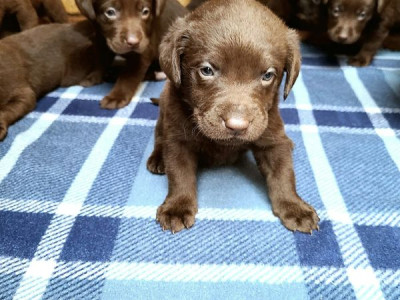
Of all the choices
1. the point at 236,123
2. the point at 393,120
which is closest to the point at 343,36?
the point at 393,120

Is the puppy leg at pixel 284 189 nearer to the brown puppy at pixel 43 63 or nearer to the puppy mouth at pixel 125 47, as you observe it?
the puppy mouth at pixel 125 47

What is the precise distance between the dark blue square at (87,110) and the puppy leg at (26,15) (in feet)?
4.08

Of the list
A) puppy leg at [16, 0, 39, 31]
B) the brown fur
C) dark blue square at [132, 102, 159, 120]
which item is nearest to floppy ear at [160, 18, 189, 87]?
dark blue square at [132, 102, 159, 120]

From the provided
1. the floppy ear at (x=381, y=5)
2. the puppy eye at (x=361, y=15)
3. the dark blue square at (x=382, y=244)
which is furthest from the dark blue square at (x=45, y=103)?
the floppy ear at (x=381, y=5)

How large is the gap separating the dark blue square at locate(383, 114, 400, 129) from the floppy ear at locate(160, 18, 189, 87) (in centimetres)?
157

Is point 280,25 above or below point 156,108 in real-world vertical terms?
above

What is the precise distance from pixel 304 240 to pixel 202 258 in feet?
1.42

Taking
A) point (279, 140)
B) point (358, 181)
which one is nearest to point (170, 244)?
point (279, 140)

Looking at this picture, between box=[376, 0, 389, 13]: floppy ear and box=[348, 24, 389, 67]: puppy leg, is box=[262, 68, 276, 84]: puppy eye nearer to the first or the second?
box=[348, 24, 389, 67]: puppy leg

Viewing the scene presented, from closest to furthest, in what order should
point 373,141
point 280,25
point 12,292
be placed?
point 12,292, point 280,25, point 373,141

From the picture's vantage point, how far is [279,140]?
1.67 m

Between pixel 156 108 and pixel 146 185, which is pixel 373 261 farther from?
pixel 156 108

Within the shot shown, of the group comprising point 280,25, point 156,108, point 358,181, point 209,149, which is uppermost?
point 280,25

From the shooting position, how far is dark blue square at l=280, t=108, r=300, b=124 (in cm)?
241
